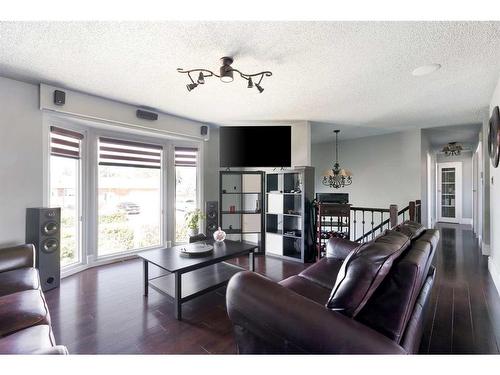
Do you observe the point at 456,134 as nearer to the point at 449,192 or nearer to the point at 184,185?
the point at 449,192

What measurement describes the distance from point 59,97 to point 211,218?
2459mm

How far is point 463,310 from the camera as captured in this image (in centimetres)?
214

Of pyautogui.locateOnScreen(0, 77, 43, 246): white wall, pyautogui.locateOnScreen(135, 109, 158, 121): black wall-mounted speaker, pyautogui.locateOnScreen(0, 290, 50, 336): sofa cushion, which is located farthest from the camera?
pyautogui.locateOnScreen(135, 109, 158, 121): black wall-mounted speaker

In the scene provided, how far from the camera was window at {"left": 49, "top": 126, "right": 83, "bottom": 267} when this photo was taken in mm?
2988

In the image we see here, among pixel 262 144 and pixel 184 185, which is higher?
pixel 262 144

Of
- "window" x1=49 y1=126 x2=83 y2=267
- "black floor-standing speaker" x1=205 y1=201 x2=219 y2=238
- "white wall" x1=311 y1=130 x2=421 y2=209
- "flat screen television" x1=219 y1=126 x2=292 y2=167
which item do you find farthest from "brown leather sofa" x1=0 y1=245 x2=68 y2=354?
"white wall" x1=311 y1=130 x2=421 y2=209

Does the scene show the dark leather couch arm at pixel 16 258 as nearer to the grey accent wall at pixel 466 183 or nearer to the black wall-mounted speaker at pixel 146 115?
the black wall-mounted speaker at pixel 146 115

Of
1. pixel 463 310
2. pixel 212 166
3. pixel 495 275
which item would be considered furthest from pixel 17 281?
pixel 495 275

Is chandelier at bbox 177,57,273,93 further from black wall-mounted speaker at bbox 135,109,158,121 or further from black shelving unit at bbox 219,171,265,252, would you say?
black shelving unit at bbox 219,171,265,252

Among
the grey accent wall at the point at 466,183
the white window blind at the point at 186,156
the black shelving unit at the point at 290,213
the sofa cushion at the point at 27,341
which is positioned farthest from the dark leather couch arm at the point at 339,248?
the grey accent wall at the point at 466,183

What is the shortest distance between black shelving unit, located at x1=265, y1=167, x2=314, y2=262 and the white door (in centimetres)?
649

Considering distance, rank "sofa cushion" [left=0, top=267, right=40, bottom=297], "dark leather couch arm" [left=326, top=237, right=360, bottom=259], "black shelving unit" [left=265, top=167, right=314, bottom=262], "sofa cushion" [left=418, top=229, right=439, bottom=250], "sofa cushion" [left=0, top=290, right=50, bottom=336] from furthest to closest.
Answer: "black shelving unit" [left=265, top=167, right=314, bottom=262], "dark leather couch arm" [left=326, top=237, right=360, bottom=259], "sofa cushion" [left=0, top=267, right=40, bottom=297], "sofa cushion" [left=418, top=229, right=439, bottom=250], "sofa cushion" [left=0, top=290, right=50, bottom=336]

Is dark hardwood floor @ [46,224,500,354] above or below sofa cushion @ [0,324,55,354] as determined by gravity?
below

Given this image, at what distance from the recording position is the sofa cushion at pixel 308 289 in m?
1.66
